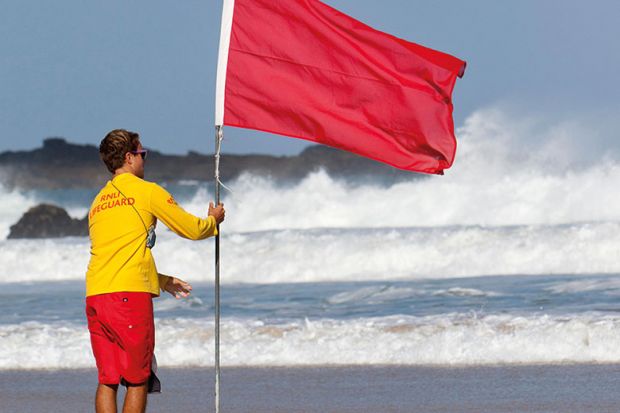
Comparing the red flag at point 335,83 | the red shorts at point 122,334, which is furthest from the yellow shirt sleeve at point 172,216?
the red flag at point 335,83

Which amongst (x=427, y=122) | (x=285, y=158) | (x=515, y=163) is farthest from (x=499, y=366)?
(x=285, y=158)

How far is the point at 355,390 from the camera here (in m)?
7.62

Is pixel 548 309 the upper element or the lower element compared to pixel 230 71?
lower

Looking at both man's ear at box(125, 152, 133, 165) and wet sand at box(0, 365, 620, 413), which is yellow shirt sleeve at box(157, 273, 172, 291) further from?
wet sand at box(0, 365, 620, 413)

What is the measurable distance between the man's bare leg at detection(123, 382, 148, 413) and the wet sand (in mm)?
1980

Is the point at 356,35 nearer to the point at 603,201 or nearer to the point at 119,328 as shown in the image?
the point at 119,328

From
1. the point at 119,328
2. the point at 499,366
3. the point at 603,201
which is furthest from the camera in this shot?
the point at 603,201

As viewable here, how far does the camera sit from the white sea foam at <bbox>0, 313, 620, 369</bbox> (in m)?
8.71

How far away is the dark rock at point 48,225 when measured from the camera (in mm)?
30328

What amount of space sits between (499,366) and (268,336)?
6.21 feet

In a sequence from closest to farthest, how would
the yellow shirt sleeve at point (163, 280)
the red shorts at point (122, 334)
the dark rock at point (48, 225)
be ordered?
the red shorts at point (122, 334), the yellow shirt sleeve at point (163, 280), the dark rock at point (48, 225)

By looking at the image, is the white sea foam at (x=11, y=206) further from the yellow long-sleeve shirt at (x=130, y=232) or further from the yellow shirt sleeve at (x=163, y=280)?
the yellow long-sleeve shirt at (x=130, y=232)

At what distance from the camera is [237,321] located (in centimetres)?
1086

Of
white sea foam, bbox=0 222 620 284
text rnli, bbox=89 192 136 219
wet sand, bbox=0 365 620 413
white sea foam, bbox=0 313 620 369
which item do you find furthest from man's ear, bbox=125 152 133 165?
white sea foam, bbox=0 222 620 284
